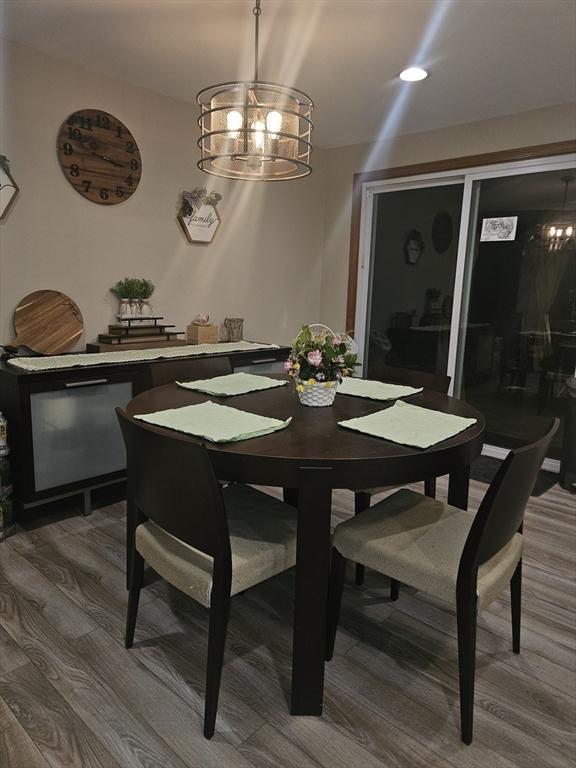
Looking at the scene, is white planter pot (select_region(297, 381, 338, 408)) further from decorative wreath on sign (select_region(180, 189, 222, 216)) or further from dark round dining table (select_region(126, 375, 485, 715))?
decorative wreath on sign (select_region(180, 189, 222, 216))

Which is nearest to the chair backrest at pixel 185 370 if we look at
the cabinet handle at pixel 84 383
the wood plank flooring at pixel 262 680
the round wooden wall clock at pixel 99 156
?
the cabinet handle at pixel 84 383

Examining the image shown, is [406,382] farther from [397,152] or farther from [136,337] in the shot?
[397,152]

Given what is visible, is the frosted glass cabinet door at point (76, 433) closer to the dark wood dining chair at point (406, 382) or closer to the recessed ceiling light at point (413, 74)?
the dark wood dining chair at point (406, 382)

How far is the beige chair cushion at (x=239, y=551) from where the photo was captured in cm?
150

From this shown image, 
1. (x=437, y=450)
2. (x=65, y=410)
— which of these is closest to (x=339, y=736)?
(x=437, y=450)

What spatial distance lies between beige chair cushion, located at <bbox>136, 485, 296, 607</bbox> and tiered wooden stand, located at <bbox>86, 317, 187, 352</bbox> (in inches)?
64.6

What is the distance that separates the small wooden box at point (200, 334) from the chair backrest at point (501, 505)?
249 cm

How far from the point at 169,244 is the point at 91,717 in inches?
109

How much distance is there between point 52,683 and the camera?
1655 mm

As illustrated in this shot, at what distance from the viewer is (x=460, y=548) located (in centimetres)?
160

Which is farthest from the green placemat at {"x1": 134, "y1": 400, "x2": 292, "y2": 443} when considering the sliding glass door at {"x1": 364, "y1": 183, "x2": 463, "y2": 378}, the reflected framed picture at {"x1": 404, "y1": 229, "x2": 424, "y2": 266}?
the reflected framed picture at {"x1": 404, "y1": 229, "x2": 424, "y2": 266}

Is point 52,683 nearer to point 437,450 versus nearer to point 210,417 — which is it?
point 210,417

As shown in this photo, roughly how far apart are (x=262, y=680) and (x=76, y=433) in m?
1.60

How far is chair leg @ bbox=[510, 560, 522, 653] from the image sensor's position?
178 centimetres
